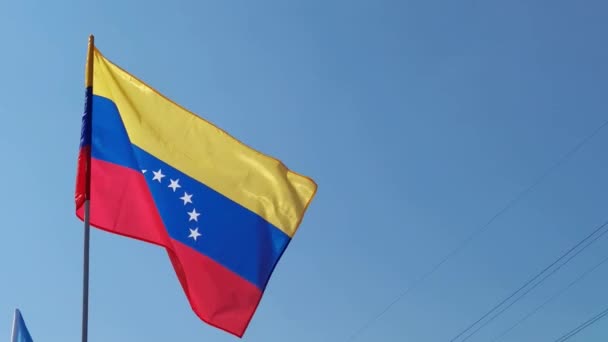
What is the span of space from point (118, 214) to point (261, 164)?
208 cm

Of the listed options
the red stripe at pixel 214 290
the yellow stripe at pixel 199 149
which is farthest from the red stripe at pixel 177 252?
the yellow stripe at pixel 199 149

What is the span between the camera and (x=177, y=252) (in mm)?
12773

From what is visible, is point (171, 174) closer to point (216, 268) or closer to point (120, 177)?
point (120, 177)

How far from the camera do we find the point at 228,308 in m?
12.5

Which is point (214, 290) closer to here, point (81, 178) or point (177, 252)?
point (177, 252)

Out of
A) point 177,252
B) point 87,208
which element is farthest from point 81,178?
point 177,252

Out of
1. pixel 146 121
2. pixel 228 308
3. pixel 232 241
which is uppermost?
pixel 146 121

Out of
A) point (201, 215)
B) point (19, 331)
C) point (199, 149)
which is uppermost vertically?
point (199, 149)

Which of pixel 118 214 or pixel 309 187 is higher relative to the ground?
pixel 309 187

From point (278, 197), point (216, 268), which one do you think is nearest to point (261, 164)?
point (278, 197)

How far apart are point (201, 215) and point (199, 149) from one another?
94 cm

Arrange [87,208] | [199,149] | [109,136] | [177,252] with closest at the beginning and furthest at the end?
[87,208] < [177,252] < [109,136] < [199,149]

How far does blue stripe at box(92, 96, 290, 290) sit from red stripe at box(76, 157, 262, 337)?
0.39ft

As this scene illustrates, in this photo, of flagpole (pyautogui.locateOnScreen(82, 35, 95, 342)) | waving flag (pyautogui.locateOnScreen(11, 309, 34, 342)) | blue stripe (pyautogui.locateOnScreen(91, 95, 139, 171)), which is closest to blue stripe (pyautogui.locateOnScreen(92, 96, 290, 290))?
blue stripe (pyautogui.locateOnScreen(91, 95, 139, 171))
